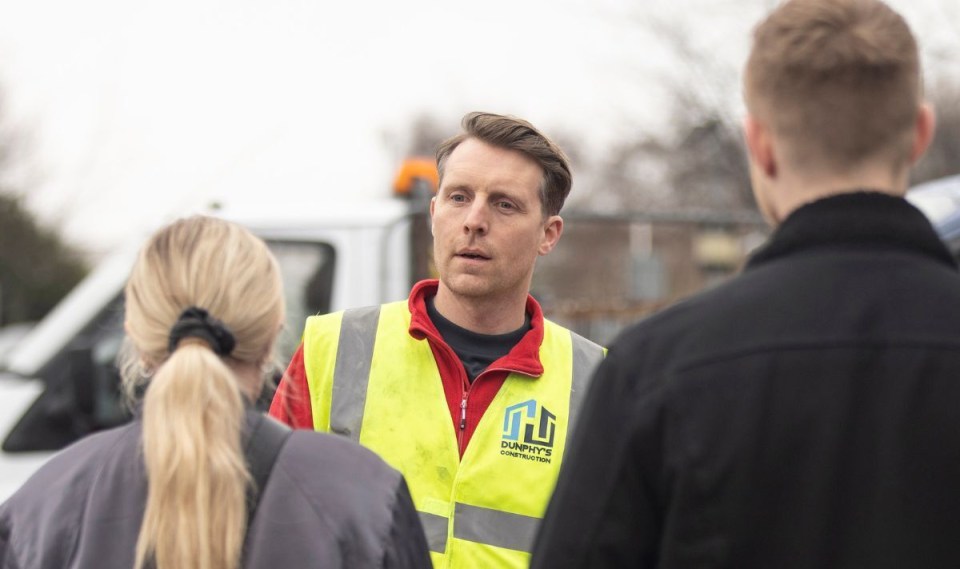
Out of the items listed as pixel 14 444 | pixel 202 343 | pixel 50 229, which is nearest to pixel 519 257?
pixel 202 343

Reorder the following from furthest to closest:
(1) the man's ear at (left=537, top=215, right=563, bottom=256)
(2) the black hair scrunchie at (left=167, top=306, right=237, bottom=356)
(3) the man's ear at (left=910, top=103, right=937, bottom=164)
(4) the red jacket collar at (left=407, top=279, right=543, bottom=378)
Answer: (1) the man's ear at (left=537, top=215, right=563, bottom=256)
(4) the red jacket collar at (left=407, top=279, right=543, bottom=378)
(2) the black hair scrunchie at (left=167, top=306, right=237, bottom=356)
(3) the man's ear at (left=910, top=103, right=937, bottom=164)

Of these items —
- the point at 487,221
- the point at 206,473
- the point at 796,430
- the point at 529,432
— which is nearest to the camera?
the point at 796,430

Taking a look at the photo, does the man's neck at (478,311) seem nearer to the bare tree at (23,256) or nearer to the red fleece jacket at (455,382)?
the red fleece jacket at (455,382)

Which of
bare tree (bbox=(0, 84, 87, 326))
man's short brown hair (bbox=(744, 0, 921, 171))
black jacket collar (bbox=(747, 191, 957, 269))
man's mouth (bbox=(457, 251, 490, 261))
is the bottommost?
bare tree (bbox=(0, 84, 87, 326))

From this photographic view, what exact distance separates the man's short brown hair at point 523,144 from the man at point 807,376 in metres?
1.50

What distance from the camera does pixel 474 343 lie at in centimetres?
312

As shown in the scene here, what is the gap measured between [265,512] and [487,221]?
4.09 ft

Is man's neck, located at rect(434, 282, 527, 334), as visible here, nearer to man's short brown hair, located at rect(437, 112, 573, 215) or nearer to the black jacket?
man's short brown hair, located at rect(437, 112, 573, 215)

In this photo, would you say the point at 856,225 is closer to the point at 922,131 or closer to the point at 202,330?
the point at 922,131

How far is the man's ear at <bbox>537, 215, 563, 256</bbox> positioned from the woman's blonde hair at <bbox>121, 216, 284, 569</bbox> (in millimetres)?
1171

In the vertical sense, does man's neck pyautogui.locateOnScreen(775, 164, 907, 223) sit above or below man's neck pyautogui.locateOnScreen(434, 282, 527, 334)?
above

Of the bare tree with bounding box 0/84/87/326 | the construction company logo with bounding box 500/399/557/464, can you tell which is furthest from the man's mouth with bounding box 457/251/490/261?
the bare tree with bounding box 0/84/87/326

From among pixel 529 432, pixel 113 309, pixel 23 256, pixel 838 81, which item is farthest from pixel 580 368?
pixel 23 256

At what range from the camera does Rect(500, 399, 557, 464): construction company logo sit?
2934 mm
